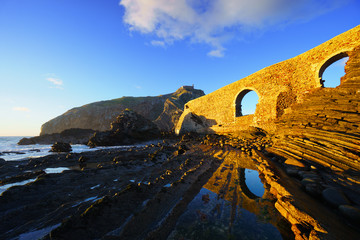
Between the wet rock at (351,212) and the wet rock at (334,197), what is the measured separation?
0.33m

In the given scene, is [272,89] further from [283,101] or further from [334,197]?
[334,197]

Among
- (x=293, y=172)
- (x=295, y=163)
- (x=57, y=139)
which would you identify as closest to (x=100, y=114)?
(x=57, y=139)

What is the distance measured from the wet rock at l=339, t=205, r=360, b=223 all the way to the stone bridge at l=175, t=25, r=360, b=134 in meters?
11.7

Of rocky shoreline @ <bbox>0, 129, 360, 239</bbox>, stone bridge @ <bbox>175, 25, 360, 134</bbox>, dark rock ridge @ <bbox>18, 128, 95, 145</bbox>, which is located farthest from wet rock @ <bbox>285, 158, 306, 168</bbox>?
dark rock ridge @ <bbox>18, 128, 95, 145</bbox>

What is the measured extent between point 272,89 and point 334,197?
52.1 ft

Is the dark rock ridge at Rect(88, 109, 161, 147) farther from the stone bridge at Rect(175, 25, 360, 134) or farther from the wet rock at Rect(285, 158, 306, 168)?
the wet rock at Rect(285, 158, 306, 168)

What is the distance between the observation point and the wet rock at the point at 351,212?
2545mm

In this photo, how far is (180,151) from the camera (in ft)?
34.0

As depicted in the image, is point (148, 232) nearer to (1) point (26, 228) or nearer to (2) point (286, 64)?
(1) point (26, 228)

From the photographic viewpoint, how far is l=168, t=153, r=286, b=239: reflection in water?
94.0 inches

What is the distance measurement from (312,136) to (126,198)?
9943mm

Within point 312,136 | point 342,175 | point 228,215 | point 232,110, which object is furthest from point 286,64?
point 228,215

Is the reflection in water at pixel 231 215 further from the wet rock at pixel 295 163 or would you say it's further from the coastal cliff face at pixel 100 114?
the coastal cliff face at pixel 100 114

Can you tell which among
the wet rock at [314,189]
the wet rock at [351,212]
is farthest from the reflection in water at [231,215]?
the wet rock at [351,212]
